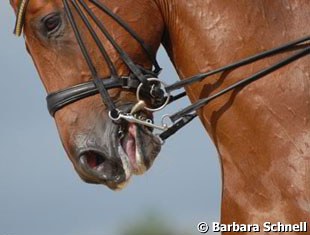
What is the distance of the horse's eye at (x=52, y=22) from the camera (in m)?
5.79

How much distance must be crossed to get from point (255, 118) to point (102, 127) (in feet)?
2.70

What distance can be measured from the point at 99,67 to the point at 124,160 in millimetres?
521

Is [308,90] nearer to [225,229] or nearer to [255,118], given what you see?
[255,118]

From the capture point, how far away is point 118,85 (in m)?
5.76

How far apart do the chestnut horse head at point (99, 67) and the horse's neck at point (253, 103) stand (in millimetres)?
228

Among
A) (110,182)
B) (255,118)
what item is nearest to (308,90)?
(255,118)

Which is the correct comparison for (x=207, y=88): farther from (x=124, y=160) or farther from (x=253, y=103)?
(x=124, y=160)

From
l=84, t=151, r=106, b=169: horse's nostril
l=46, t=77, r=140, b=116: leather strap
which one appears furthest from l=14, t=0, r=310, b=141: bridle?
l=84, t=151, r=106, b=169: horse's nostril

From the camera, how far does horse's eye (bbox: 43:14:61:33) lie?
579 centimetres

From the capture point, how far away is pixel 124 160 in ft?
18.8

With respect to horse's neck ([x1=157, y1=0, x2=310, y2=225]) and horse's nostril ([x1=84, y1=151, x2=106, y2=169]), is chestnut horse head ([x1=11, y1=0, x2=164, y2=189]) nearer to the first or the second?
horse's nostril ([x1=84, y1=151, x2=106, y2=169])

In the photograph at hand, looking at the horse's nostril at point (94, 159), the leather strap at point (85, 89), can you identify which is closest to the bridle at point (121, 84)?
the leather strap at point (85, 89)

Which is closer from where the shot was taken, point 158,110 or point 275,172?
point 275,172

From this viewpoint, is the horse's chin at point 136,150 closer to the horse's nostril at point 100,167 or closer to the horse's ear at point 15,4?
the horse's nostril at point 100,167
